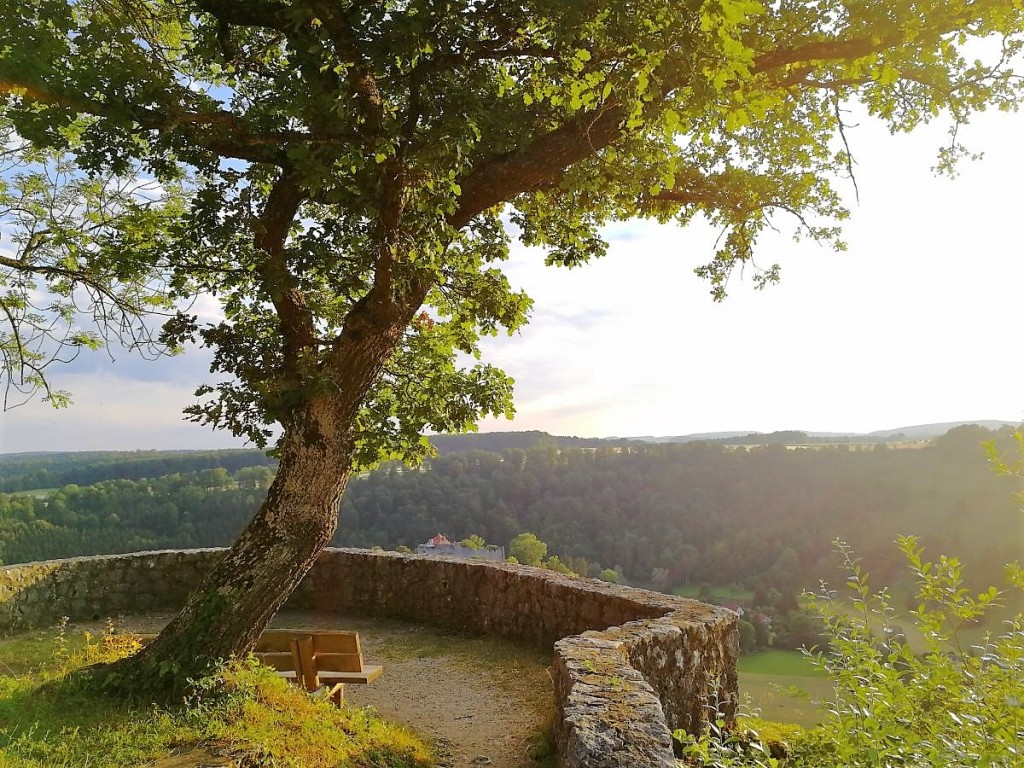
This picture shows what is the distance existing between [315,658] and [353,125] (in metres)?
4.86

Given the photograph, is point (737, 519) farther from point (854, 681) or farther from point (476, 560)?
point (854, 681)

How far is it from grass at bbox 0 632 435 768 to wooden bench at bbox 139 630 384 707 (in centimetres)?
47

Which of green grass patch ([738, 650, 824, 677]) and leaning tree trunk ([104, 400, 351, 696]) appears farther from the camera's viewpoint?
green grass patch ([738, 650, 824, 677])

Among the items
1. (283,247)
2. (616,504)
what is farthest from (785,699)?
(616,504)

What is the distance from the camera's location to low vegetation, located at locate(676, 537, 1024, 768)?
111 inches

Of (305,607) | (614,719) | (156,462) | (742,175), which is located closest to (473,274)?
(742,175)

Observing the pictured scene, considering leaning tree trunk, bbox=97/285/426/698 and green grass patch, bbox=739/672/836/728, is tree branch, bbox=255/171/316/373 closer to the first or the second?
leaning tree trunk, bbox=97/285/426/698

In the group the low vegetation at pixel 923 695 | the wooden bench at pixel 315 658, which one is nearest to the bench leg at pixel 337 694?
the wooden bench at pixel 315 658

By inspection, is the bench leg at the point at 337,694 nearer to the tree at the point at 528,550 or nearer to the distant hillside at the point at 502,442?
the tree at the point at 528,550

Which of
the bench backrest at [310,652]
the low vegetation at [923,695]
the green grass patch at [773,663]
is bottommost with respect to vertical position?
the green grass patch at [773,663]

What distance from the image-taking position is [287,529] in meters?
5.52

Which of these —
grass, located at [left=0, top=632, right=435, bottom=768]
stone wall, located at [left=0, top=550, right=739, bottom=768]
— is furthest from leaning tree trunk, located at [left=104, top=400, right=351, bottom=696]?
stone wall, located at [left=0, top=550, right=739, bottom=768]

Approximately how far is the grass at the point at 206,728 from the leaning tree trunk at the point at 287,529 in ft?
0.86

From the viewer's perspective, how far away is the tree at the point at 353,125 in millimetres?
4414
